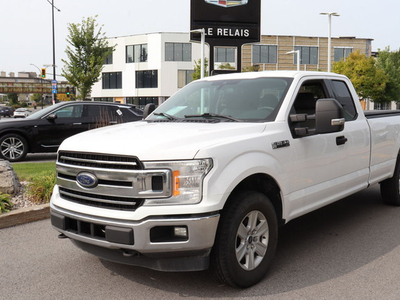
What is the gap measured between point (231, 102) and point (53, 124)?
28.2ft

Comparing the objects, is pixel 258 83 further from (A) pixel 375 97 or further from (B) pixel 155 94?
(B) pixel 155 94

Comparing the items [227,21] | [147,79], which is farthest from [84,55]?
[147,79]

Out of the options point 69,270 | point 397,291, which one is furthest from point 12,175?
point 397,291

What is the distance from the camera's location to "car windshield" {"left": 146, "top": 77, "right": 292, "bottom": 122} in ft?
14.4

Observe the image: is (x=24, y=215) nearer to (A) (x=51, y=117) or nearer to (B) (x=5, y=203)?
(B) (x=5, y=203)

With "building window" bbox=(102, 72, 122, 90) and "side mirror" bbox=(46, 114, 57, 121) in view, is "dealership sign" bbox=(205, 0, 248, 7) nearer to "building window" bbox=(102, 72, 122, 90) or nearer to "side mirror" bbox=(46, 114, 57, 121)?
"side mirror" bbox=(46, 114, 57, 121)

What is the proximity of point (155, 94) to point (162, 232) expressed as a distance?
5575 cm

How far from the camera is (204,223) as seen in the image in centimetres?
327

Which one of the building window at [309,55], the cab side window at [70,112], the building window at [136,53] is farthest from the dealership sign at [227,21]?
the building window at [309,55]

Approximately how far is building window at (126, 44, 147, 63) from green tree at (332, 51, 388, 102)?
84.0ft

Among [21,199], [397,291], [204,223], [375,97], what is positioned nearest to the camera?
[204,223]

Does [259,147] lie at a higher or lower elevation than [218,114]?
lower

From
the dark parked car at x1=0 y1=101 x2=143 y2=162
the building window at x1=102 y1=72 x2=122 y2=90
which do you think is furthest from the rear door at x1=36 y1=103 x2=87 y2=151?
the building window at x1=102 y1=72 x2=122 y2=90

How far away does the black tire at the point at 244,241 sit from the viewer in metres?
3.45
